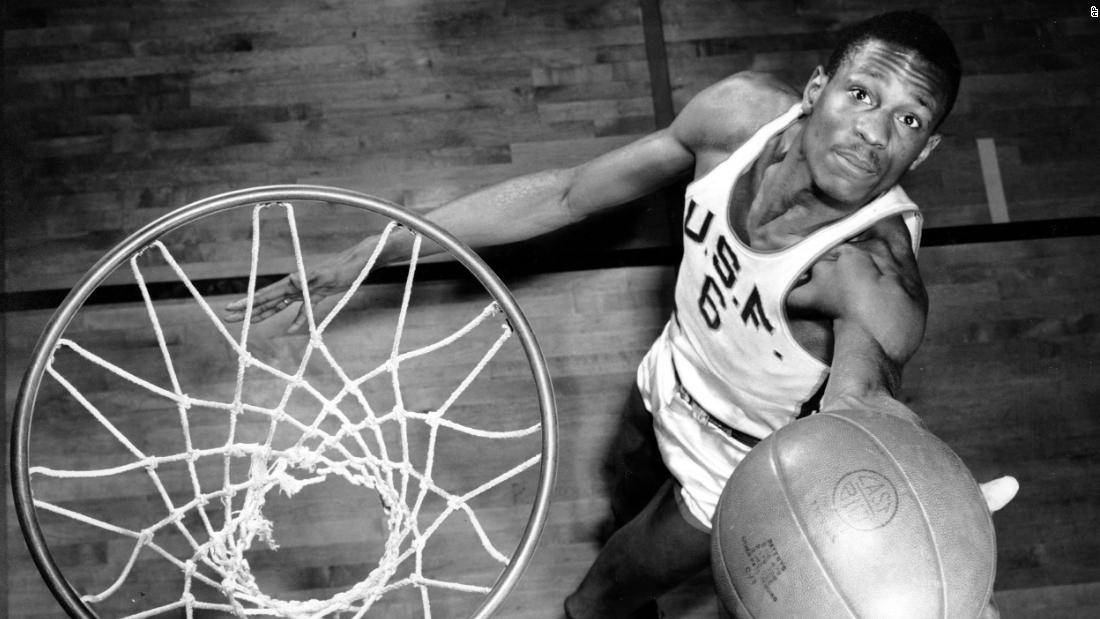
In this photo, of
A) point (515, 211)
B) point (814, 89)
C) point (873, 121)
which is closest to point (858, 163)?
point (873, 121)

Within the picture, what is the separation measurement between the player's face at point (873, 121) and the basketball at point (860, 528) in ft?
1.46

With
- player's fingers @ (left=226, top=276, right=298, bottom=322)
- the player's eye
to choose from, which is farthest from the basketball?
player's fingers @ (left=226, top=276, right=298, bottom=322)

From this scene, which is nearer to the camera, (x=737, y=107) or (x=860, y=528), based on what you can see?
(x=860, y=528)

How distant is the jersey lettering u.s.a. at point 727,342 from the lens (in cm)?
195

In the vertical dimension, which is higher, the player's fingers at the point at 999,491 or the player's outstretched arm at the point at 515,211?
the player's outstretched arm at the point at 515,211

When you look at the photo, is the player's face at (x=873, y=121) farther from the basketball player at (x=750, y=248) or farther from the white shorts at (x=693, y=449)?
the white shorts at (x=693, y=449)

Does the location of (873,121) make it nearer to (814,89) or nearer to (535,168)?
(814,89)

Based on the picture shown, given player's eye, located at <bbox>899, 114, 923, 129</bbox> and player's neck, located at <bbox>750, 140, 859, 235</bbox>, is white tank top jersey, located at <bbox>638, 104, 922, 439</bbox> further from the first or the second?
player's eye, located at <bbox>899, 114, 923, 129</bbox>

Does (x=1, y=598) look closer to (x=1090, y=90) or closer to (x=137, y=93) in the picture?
(x=137, y=93)

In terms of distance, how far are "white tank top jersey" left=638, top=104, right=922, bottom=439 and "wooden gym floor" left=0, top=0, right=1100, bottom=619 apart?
0.47m

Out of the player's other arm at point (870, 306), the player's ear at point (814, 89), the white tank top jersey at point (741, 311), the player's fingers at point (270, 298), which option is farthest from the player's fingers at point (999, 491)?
the player's fingers at point (270, 298)

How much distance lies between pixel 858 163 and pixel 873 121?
73mm

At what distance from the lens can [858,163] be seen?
1824 millimetres

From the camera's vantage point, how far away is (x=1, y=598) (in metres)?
2.43
